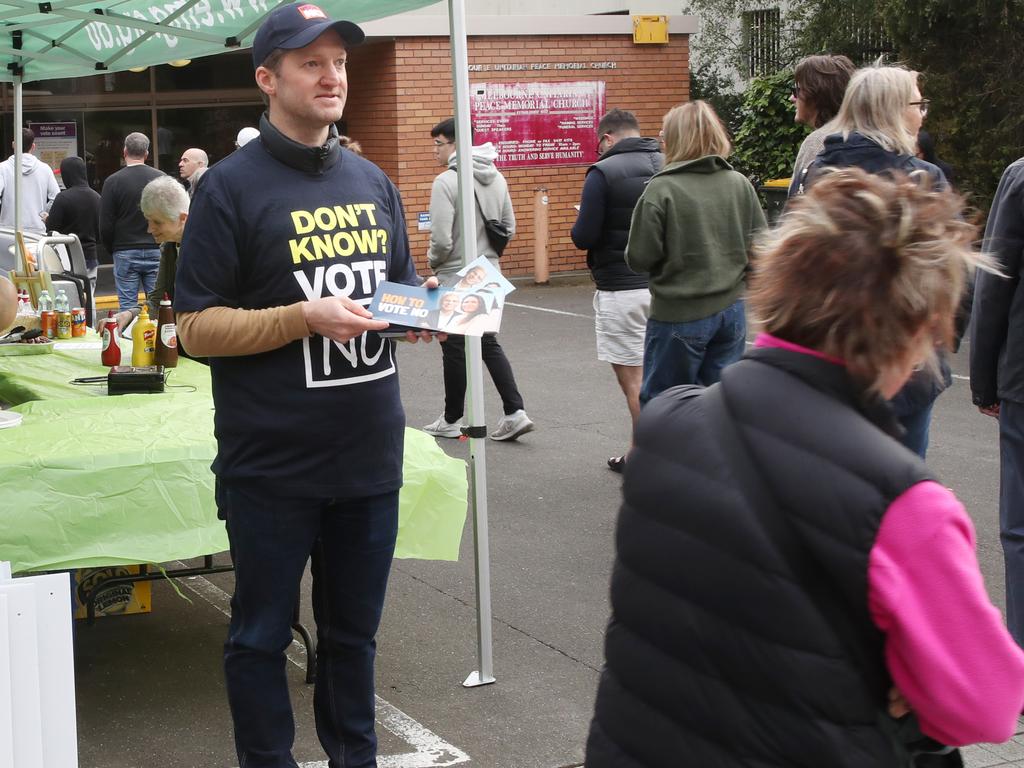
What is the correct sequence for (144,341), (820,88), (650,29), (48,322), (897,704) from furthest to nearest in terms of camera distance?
(650,29), (48,322), (144,341), (820,88), (897,704)

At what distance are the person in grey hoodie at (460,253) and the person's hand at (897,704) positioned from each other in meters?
6.42

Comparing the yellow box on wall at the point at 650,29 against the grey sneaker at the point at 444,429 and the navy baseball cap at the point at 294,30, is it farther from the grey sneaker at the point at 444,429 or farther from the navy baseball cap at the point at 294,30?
the navy baseball cap at the point at 294,30

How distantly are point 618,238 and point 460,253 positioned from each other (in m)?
1.45

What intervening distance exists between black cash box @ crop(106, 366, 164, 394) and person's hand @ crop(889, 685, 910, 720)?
384 cm

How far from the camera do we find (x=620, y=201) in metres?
7.23

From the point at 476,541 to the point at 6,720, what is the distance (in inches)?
92.1

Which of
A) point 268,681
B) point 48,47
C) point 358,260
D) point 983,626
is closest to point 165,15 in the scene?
point 48,47

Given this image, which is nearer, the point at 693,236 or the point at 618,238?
the point at 693,236

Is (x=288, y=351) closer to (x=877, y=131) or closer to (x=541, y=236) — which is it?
(x=877, y=131)

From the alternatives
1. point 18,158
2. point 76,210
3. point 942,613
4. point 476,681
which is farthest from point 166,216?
point 76,210

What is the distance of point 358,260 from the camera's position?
3264 mm

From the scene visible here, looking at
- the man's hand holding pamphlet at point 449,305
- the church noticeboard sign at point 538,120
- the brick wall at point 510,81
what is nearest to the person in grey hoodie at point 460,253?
the man's hand holding pamphlet at point 449,305

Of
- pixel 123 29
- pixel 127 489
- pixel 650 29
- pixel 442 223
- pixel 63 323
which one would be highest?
pixel 650 29

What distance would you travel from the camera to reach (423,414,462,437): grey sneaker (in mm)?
8602
